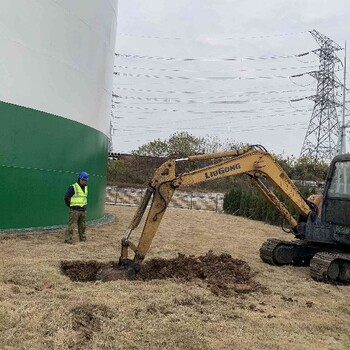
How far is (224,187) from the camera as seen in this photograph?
3722 centimetres

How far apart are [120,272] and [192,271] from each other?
1574 mm

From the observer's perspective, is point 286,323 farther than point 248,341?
Yes

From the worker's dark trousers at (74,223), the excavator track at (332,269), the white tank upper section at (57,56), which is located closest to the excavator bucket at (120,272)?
the excavator track at (332,269)

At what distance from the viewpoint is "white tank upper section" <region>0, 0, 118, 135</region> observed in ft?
38.7

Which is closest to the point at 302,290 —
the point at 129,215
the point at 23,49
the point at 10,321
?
the point at 10,321

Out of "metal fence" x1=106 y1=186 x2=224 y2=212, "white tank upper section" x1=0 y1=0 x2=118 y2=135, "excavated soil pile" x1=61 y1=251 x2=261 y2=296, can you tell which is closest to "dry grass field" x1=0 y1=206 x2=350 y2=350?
"excavated soil pile" x1=61 y1=251 x2=261 y2=296

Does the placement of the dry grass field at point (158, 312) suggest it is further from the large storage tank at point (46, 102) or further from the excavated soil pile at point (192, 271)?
the large storage tank at point (46, 102)

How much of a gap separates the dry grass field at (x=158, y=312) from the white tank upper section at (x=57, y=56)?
4.29 m

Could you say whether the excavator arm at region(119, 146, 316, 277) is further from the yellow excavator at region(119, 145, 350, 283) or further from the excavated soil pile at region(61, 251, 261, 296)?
the excavated soil pile at region(61, 251, 261, 296)

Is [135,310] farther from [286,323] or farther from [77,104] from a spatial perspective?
[77,104]

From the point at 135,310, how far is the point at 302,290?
10.9 feet

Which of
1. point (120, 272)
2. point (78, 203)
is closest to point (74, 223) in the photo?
point (78, 203)

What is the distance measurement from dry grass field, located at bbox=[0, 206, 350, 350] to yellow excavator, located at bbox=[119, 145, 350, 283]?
495 mm

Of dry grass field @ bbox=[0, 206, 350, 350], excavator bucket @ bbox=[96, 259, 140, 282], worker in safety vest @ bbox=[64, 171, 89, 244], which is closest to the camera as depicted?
dry grass field @ bbox=[0, 206, 350, 350]
